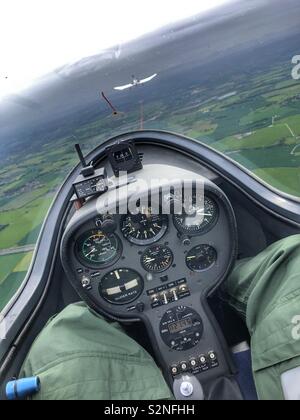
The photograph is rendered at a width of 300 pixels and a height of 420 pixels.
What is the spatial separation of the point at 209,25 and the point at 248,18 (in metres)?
0.73

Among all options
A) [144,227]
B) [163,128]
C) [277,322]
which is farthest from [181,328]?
[163,128]

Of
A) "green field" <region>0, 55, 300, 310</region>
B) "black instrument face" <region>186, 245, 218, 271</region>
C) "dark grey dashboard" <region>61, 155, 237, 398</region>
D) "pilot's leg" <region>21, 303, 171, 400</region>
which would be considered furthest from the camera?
"green field" <region>0, 55, 300, 310</region>

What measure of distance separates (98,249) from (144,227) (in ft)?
0.85

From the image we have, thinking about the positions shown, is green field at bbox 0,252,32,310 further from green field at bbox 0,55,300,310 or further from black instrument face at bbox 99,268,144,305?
black instrument face at bbox 99,268,144,305

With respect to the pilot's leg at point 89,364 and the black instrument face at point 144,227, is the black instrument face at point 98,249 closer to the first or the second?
the black instrument face at point 144,227

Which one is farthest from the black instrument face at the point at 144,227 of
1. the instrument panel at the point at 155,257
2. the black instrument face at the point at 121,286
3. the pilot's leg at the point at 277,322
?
the pilot's leg at the point at 277,322

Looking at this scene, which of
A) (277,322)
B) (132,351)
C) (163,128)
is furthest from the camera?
(163,128)

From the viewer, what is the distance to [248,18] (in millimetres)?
2785

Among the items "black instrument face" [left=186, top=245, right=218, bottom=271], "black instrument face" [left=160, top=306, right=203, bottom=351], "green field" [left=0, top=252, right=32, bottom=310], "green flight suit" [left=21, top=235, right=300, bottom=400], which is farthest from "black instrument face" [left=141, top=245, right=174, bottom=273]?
"green field" [left=0, top=252, right=32, bottom=310]

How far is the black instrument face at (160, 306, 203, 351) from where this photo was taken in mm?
2027

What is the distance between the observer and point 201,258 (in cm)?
214

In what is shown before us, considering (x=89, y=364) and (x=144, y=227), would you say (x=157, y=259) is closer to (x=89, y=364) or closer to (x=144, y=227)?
(x=144, y=227)
